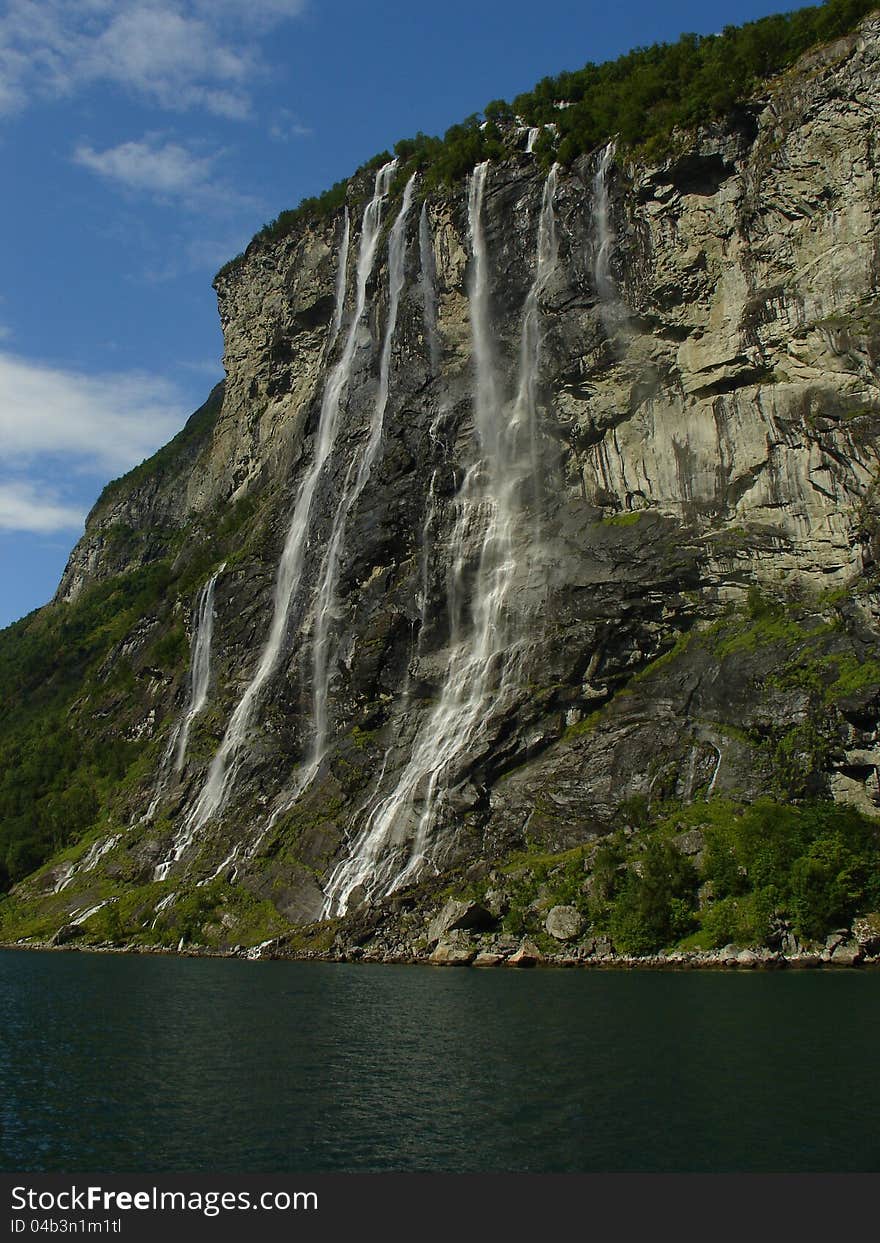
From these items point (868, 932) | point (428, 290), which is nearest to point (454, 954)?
point (868, 932)

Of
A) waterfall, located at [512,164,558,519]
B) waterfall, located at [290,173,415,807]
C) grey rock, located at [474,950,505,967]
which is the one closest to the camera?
grey rock, located at [474,950,505,967]

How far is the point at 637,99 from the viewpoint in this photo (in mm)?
64375

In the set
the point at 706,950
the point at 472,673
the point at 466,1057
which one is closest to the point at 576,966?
the point at 706,950

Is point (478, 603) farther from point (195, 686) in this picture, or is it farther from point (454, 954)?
point (195, 686)

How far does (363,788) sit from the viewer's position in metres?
56.2

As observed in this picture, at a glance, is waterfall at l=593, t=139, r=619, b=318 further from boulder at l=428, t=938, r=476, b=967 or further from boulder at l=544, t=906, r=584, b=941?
boulder at l=428, t=938, r=476, b=967

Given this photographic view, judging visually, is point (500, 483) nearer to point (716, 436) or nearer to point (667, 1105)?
point (716, 436)

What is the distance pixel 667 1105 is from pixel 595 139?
64.2 m

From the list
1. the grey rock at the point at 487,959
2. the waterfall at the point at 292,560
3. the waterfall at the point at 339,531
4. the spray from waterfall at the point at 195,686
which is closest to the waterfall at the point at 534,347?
the waterfall at the point at 339,531

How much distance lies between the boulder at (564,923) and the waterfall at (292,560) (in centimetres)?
2951

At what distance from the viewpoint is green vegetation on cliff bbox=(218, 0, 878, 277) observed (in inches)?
2317

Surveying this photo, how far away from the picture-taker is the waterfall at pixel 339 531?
62.9m

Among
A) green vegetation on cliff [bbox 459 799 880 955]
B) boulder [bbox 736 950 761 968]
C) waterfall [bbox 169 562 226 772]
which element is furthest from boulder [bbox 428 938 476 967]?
waterfall [bbox 169 562 226 772]

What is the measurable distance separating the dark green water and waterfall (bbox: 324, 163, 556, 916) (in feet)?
56.6
